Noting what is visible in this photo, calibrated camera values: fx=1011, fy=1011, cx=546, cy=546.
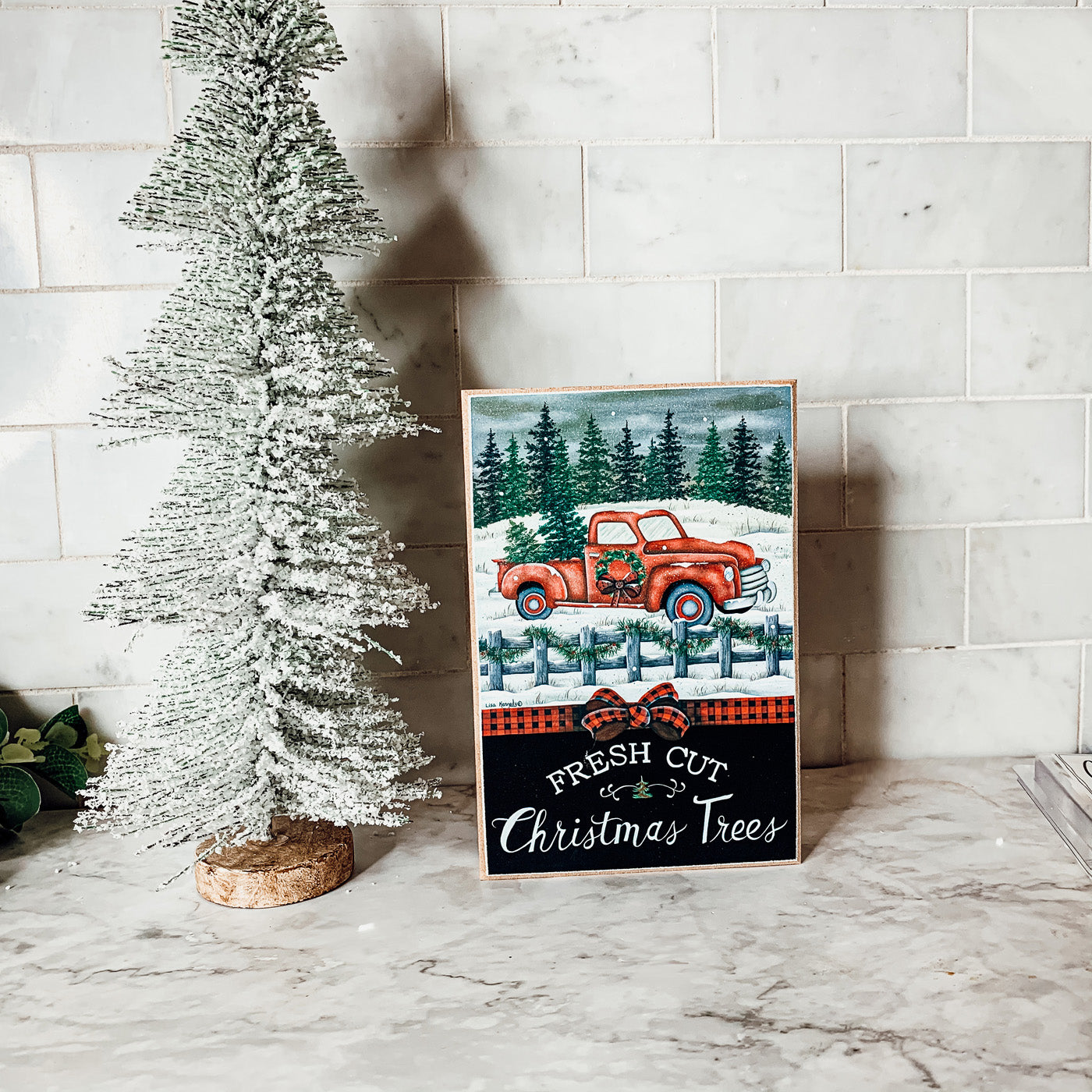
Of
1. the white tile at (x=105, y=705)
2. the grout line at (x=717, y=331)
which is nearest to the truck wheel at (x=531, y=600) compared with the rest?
the grout line at (x=717, y=331)

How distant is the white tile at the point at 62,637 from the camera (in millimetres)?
965

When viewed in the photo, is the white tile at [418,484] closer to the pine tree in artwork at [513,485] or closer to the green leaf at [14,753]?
the pine tree in artwork at [513,485]

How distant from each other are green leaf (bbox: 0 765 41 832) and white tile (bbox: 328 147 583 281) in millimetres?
529

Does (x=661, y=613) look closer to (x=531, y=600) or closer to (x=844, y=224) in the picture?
(x=531, y=600)

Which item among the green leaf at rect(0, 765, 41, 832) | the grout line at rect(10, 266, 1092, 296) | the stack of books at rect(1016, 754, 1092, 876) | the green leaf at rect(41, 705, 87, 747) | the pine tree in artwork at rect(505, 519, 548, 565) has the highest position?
the grout line at rect(10, 266, 1092, 296)

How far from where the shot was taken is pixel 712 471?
2.53ft

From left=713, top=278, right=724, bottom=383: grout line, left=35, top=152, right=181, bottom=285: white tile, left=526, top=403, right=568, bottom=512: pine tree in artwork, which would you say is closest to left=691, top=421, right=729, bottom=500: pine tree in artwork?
left=526, top=403, right=568, bottom=512: pine tree in artwork

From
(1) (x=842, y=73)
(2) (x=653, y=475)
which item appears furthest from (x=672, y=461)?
(1) (x=842, y=73)

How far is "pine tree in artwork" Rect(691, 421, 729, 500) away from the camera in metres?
0.77

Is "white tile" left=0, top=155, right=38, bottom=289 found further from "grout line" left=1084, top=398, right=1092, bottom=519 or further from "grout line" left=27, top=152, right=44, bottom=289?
"grout line" left=1084, top=398, right=1092, bottom=519

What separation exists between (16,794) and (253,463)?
1.29ft

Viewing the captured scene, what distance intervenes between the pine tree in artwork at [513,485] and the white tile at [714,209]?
29 centimetres

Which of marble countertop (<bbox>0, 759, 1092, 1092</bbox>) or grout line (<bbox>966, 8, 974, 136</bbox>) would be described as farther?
grout line (<bbox>966, 8, 974, 136</bbox>)

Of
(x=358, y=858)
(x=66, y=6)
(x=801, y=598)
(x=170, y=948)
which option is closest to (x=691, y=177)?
(x=801, y=598)
